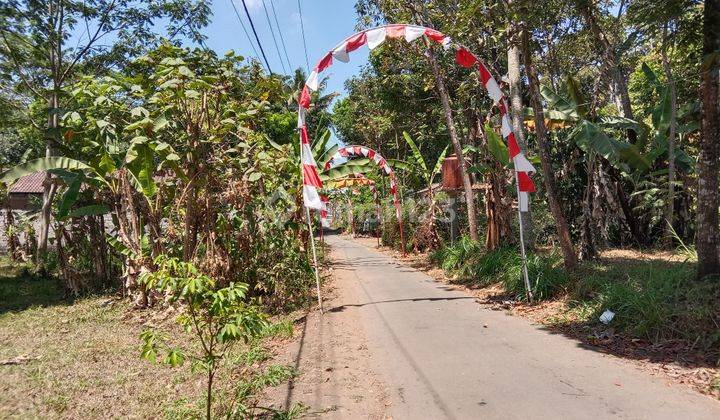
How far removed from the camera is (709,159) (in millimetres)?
6141

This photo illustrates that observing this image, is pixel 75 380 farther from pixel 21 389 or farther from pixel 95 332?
pixel 95 332

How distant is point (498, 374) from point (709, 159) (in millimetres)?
3972

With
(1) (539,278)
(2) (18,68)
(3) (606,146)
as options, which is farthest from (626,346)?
(2) (18,68)

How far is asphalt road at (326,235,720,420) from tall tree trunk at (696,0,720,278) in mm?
2124

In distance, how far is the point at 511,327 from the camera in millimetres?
6910

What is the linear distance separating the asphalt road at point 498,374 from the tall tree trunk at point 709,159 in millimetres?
2124

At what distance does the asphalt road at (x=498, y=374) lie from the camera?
4.17 metres

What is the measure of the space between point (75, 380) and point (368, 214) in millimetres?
24905

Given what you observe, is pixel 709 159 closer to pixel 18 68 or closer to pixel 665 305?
pixel 665 305

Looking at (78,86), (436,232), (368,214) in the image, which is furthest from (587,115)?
(368,214)

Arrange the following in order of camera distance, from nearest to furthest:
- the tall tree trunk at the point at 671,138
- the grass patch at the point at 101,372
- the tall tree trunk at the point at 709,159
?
the grass patch at the point at 101,372 < the tall tree trunk at the point at 709,159 < the tall tree trunk at the point at 671,138

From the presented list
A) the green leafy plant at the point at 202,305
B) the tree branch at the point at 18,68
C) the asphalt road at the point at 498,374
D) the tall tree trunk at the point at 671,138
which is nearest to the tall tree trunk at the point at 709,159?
the asphalt road at the point at 498,374

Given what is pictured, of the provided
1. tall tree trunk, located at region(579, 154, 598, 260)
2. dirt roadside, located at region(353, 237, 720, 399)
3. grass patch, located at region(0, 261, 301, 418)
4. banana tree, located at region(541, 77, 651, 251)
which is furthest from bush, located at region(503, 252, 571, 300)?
grass patch, located at region(0, 261, 301, 418)

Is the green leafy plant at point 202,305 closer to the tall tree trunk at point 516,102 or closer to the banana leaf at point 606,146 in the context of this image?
the tall tree trunk at point 516,102
